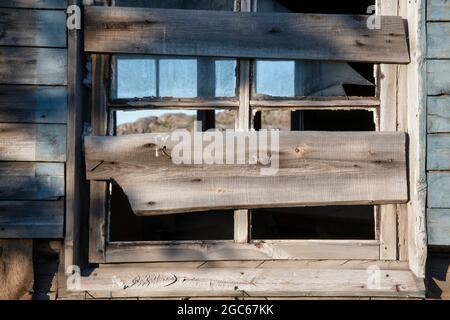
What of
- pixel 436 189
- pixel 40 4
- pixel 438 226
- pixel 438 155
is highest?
pixel 40 4

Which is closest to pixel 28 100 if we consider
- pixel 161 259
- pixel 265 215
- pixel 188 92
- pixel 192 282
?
pixel 188 92

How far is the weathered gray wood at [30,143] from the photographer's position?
6.57 ft

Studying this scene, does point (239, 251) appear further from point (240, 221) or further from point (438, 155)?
point (438, 155)

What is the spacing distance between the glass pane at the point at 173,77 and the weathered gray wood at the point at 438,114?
913mm

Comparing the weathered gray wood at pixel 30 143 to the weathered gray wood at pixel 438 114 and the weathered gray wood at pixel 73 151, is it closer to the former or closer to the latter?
the weathered gray wood at pixel 73 151

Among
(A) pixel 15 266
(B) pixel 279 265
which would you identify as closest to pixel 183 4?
(B) pixel 279 265

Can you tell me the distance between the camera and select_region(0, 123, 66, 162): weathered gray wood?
2002 millimetres

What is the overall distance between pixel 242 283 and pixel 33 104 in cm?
125

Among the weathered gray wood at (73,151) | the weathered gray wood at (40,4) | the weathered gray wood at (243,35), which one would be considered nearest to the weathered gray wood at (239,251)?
the weathered gray wood at (73,151)

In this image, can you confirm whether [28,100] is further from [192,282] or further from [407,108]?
[407,108]

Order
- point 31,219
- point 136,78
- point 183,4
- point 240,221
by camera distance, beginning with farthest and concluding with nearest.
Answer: point 183,4 < point 136,78 < point 240,221 < point 31,219

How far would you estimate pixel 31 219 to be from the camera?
1.99 metres

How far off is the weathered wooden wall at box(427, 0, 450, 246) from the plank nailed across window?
0.16m

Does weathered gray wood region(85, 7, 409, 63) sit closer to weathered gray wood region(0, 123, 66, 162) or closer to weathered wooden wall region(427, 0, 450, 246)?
weathered wooden wall region(427, 0, 450, 246)
